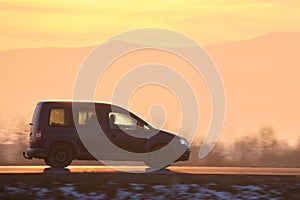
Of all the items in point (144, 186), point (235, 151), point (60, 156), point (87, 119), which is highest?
point (235, 151)

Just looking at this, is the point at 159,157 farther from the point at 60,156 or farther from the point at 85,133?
the point at 60,156

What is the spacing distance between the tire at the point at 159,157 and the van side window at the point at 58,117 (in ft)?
8.83

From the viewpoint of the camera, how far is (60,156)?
103 ft

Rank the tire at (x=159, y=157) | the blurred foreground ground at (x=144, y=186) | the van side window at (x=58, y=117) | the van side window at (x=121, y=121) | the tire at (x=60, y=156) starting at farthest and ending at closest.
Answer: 1. the tire at (x=159, y=157)
2. the van side window at (x=121, y=121)
3. the tire at (x=60, y=156)
4. the van side window at (x=58, y=117)
5. the blurred foreground ground at (x=144, y=186)

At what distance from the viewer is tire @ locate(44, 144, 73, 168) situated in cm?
3120

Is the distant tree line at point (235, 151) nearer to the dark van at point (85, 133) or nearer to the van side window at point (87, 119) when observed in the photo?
the dark van at point (85, 133)

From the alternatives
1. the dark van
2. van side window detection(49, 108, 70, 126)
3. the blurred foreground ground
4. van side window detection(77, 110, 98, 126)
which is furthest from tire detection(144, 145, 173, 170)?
the blurred foreground ground

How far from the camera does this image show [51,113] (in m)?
31.1

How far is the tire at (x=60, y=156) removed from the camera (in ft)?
102

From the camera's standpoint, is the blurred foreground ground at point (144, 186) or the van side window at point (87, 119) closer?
the blurred foreground ground at point (144, 186)

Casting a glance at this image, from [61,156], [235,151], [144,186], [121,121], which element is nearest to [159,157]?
[121,121]

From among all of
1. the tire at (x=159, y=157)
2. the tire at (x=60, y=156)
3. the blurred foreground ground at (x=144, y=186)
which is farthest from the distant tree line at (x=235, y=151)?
the blurred foreground ground at (x=144, y=186)

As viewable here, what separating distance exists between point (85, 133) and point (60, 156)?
1051 millimetres

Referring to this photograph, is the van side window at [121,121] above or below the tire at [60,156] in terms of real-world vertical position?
above
